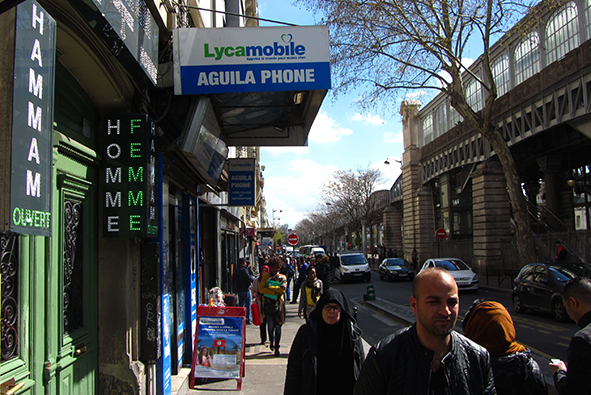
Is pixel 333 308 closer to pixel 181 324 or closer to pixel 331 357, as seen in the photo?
pixel 331 357

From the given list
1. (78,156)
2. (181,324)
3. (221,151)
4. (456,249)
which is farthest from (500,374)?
(456,249)

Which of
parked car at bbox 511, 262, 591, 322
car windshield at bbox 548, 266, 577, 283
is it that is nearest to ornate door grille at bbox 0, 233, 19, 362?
parked car at bbox 511, 262, 591, 322

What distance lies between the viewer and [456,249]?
3503cm

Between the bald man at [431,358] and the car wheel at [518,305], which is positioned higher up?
the bald man at [431,358]

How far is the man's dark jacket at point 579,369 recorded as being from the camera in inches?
112

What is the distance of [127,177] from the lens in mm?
5324

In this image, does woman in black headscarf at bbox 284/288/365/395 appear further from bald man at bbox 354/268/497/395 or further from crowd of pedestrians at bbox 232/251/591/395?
bald man at bbox 354/268/497/395

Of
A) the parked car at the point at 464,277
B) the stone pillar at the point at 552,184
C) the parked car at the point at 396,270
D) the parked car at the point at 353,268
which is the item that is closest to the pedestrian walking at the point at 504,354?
the parked car at the point at 464,277

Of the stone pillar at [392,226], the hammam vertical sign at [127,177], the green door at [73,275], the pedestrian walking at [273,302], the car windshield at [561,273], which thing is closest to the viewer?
the green door at [73,275]

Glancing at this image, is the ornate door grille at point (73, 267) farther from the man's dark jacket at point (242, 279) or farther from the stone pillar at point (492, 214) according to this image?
the stone pillar at point (492, 214)

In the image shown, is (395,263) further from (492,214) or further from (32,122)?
(32,122)

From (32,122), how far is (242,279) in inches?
377

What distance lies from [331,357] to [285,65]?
406cm

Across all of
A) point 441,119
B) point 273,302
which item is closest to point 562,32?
point 441,119
